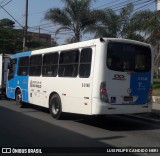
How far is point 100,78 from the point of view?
10.8 m

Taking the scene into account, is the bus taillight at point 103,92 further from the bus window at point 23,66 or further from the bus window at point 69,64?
the bus window at point 23,66

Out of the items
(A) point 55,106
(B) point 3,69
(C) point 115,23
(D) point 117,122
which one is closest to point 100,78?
(D) point 117,122

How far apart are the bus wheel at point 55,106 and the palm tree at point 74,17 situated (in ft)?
57.5

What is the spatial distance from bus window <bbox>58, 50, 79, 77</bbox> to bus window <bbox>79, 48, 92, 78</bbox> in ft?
1.12

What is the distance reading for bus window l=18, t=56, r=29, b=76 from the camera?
16250 millimetres

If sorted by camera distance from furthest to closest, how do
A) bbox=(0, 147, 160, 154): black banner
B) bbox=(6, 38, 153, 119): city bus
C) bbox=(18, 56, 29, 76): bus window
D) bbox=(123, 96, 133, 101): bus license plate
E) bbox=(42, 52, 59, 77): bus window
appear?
bbox=(18, 56, 29, 76): bus window < bbox=(42, 52, 59, 77): bus window < bbox=(123, 96, 133, 101): bus license plate < bbox=(6, 38, 153, 119): city bus < bbox=(0, 147, 160, 154): black banner

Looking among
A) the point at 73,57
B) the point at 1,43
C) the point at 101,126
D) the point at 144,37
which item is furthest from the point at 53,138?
the point at 1,43

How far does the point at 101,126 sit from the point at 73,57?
2.41 metres

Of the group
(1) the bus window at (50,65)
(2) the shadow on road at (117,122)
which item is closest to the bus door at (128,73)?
(2) the shadow on road at (117,122)

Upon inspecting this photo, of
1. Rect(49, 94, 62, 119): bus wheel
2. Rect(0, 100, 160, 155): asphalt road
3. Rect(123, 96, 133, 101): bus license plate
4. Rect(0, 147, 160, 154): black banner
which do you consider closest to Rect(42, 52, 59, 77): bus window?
Rect(49, 94, 62, 119): bus wheel

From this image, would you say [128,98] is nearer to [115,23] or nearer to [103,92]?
[103,92]

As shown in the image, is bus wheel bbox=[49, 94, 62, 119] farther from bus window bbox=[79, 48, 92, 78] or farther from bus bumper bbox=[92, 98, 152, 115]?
bus bumper bbox=[92, 98, 152, 115]

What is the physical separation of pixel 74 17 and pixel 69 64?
18.9 meters

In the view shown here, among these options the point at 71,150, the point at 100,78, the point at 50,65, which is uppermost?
the point at 50,65
